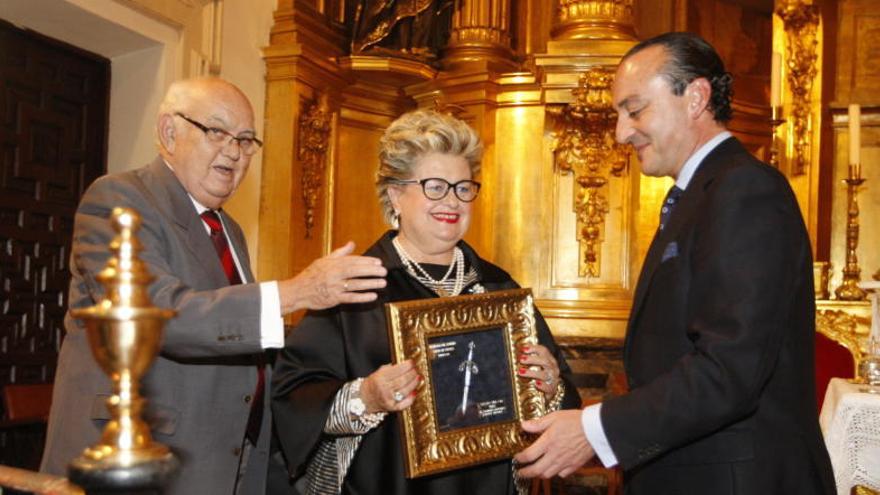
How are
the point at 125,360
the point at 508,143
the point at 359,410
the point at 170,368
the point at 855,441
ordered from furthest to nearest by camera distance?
the point at 508,143
the point at 855,441
the point at 170,368
the point at 359,410
the point at 125,360

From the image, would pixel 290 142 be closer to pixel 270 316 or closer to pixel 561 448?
pixel 270 316

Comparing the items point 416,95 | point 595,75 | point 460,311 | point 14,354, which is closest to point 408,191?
point 460,311

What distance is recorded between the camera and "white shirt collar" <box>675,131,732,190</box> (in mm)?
2561

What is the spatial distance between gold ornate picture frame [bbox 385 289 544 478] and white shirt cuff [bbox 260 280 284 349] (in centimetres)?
30

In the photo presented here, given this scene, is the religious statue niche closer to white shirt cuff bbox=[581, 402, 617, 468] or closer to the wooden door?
the wooden door

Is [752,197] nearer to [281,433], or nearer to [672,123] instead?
[672,123]

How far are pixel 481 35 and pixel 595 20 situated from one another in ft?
3.31

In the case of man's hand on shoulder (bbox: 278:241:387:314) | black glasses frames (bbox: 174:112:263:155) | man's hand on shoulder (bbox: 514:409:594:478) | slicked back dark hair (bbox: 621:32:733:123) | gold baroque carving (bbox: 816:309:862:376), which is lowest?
man's hand on shoulder (bbox: 514:409:594:478)

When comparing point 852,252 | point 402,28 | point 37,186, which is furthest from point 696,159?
point 402,28

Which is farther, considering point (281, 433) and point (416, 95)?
point (416, 95)

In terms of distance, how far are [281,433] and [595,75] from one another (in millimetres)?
4866

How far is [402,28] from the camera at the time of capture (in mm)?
8031

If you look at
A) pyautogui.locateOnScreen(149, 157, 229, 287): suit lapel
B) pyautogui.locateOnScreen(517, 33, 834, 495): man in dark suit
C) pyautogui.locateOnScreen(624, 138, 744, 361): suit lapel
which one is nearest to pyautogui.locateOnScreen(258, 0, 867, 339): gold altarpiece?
pyautogui.locateOnScreen(149, 157, 229, 287): suit lapel

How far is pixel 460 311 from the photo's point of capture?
8.80 feet
